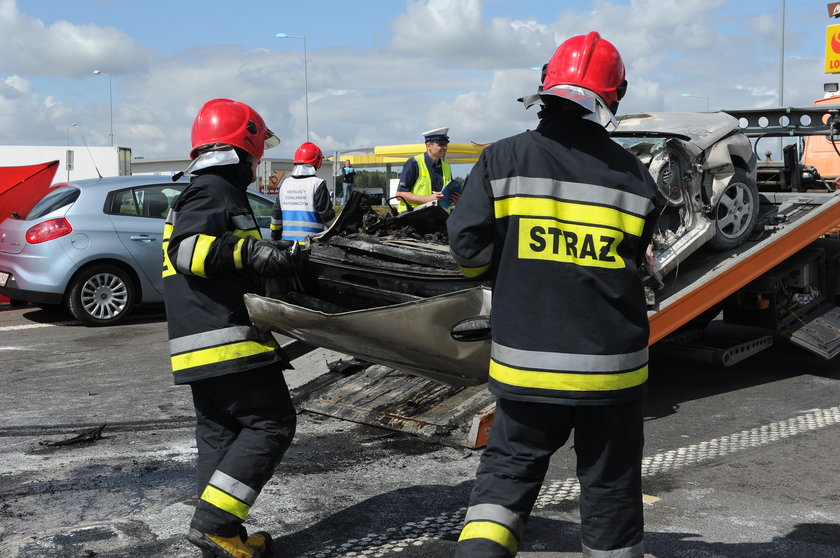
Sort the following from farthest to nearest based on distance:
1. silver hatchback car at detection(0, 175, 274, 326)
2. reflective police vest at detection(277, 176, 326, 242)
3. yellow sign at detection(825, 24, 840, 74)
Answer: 1. yellow sign at detection(825, 24, 840, 74)
2. silver hatchback car at detection(0, 175, 274, 326)
3. reflective police vest at detection(277, 176, 326, 242)

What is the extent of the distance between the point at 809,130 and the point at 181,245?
218 inches

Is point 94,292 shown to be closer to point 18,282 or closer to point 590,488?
point 18,282

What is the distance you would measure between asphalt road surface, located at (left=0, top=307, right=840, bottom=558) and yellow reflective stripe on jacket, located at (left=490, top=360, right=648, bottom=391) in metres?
1.15

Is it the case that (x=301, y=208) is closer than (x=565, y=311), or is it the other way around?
(x=565, y=311)

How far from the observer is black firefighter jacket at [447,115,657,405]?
273cm

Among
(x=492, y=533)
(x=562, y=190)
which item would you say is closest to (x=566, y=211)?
(x=562, y=190)

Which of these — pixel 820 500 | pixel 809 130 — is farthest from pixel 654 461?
pixel 809 130

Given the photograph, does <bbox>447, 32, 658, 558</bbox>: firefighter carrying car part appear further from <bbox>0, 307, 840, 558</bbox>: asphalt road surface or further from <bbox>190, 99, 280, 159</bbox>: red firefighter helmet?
<bbox>190, 99, 280, 159</bbox>: red firefighter helmet

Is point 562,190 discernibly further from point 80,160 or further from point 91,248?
point 80,160

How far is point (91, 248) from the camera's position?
9.21 metres

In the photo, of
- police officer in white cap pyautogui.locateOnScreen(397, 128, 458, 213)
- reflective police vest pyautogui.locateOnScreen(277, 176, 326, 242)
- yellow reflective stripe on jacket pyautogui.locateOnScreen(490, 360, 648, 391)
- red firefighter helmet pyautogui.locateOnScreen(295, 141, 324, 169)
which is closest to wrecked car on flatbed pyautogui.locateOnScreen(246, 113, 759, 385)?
yellow reflective stripe on jacket pyautogui.locateOnScreen(490, 360, 648, 391)

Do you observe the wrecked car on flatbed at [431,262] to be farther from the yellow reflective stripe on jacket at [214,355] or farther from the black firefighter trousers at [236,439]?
the black firefighter trousers at [236,439]

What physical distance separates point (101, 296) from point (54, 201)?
3.63 feet

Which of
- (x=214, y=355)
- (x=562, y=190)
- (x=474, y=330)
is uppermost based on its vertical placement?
(x=562, y=190)
